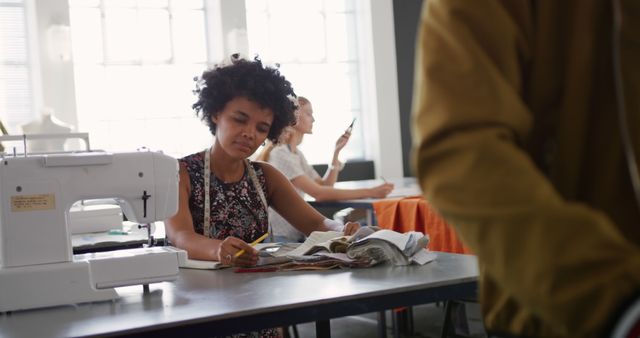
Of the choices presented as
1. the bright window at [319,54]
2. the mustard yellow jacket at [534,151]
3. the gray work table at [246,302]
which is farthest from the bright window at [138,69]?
the mustard yellow jacket at [534,151]

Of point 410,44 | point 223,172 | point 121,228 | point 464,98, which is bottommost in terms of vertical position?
point 121,228

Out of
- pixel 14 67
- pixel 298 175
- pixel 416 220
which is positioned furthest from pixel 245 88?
pixel 14 67

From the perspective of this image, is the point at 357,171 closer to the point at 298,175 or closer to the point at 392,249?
the point at 298,175

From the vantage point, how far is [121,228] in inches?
128

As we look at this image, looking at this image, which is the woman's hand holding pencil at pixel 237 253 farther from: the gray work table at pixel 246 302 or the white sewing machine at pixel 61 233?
the white sewing machine at pixel 61 233

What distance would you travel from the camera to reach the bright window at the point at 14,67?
19.3ft

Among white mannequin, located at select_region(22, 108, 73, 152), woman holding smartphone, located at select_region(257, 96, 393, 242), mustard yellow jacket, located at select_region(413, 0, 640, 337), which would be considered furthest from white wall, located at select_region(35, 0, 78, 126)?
mustard yellow jacket, located at select_region(413, 0, 640, 337)

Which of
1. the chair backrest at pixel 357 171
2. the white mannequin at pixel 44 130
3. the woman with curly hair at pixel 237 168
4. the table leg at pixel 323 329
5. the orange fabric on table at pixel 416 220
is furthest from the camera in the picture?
the chair backrest at pixel 357 171

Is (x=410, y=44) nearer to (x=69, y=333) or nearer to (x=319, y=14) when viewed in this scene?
(x=319, y=14)

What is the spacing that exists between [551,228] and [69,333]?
997 mm

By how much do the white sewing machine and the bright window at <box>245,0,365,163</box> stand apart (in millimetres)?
5150

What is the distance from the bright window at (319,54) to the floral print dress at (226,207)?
4480 millimetres

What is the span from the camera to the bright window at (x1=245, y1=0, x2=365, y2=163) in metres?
6.99

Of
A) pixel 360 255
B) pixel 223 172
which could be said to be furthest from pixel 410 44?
pixel 360 255
